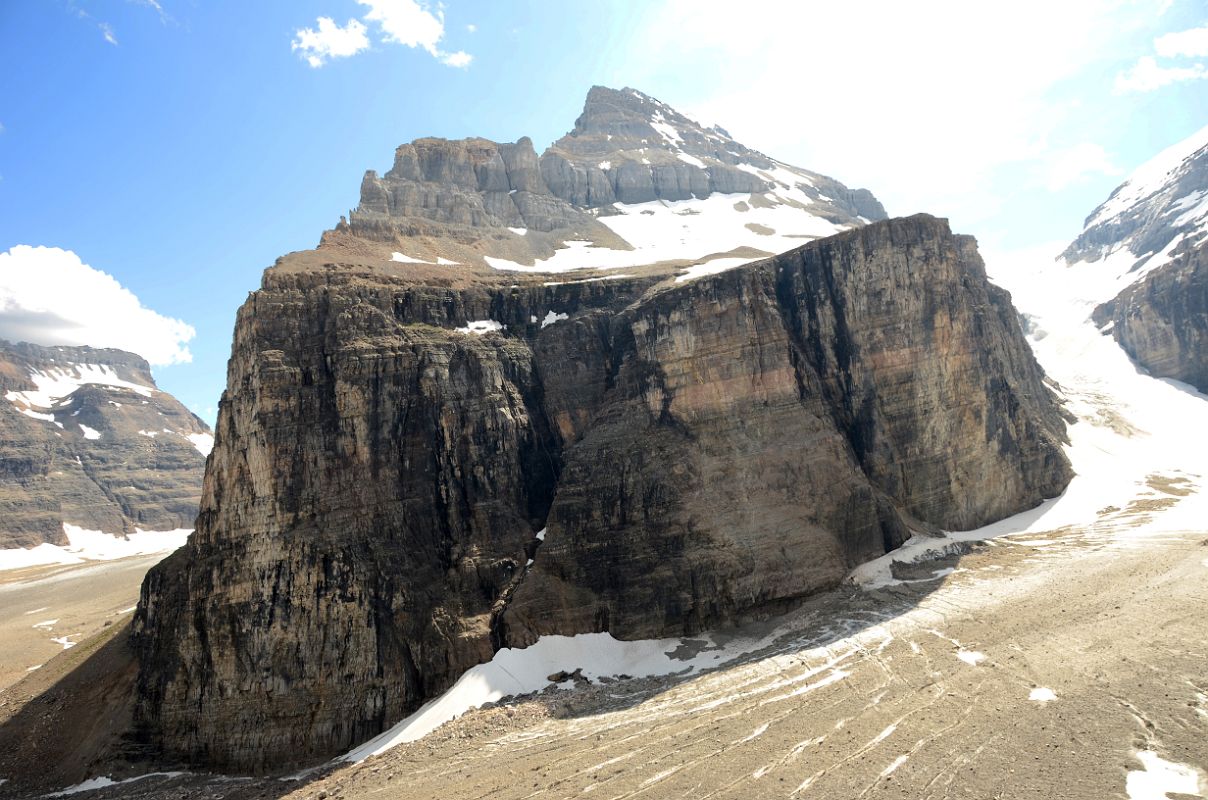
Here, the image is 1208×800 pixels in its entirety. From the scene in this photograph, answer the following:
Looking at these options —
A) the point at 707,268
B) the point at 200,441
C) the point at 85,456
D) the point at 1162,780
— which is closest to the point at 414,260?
the point at 707,268

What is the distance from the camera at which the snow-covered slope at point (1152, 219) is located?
352 feet

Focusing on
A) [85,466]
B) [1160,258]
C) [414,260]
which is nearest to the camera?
[414,260]

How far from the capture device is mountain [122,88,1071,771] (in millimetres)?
33250

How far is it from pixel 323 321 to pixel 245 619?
17.6 meters

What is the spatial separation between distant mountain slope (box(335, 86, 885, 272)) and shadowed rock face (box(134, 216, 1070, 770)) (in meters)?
15.2

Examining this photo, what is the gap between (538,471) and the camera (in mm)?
40781

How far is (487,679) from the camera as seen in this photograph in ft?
103

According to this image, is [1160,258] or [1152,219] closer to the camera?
[1160,258]

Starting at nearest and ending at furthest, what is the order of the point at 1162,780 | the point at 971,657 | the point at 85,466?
the point at 1162,780 < the point at 971,657 < the point at 85,466

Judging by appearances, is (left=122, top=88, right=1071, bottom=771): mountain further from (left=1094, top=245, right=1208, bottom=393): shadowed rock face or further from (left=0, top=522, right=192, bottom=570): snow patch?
(left=0, top=522, right=192, bottom=570): snow patch

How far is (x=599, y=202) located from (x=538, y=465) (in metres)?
60.2

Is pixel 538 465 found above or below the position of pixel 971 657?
above

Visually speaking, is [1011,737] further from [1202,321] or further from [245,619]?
[1202,321]

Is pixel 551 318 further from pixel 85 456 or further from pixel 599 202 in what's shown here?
pixel 85 456
